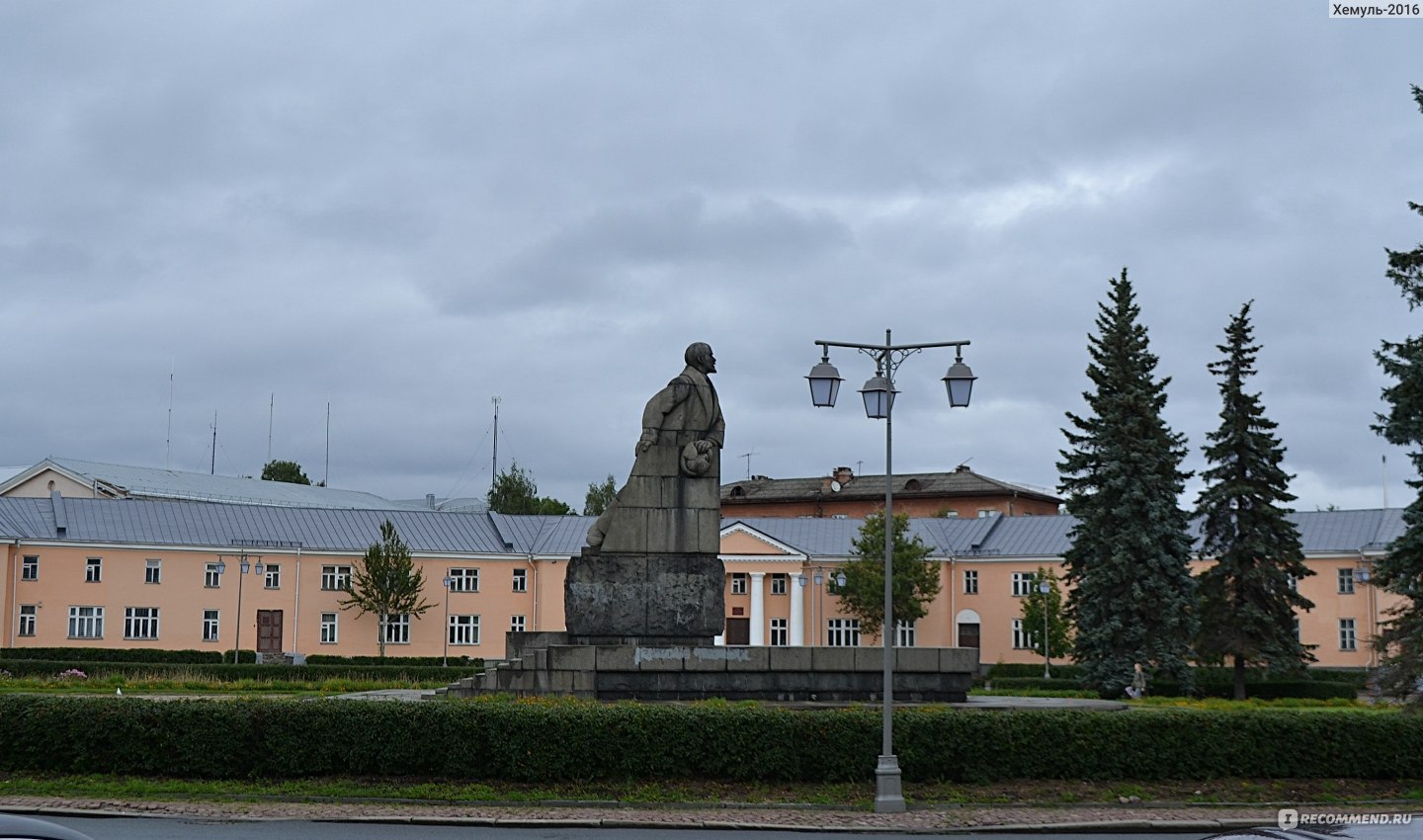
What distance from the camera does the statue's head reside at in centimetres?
2334

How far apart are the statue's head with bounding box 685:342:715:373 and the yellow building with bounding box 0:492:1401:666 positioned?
40.1 m

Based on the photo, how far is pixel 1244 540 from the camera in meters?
41.3

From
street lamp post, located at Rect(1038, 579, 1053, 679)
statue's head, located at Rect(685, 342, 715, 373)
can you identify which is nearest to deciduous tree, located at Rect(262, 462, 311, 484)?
street lamp post, located at Rect(1038, 579, 1053, 679)

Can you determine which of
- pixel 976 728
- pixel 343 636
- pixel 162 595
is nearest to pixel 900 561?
pixel 343 636

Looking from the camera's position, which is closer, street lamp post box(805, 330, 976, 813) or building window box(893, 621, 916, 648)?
street lamp post box(805, 330, 976, 813)

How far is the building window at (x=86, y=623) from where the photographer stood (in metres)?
57.5

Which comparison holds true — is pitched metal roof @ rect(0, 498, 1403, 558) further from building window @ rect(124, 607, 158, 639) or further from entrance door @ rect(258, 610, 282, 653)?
entrance door @ rect(258, 610, 282, 653)

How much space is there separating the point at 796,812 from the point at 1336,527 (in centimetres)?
5111

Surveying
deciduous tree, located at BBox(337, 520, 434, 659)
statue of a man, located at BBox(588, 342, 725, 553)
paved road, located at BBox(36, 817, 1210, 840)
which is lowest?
paved road, located at BBox(36, 817, 1210, 840)

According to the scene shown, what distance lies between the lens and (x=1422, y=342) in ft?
72.9

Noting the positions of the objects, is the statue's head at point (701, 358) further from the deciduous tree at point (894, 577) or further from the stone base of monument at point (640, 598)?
the deciduous tree at point (894, 577)

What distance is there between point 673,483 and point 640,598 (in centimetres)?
191

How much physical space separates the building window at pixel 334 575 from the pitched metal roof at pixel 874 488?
1511 inches

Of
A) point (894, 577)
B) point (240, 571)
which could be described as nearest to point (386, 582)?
point (240, 571)
